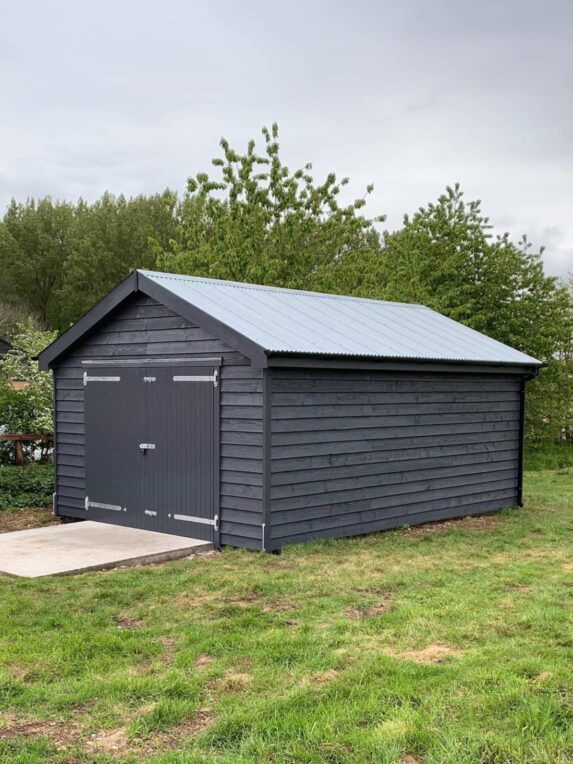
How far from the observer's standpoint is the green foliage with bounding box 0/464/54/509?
11.8 metres

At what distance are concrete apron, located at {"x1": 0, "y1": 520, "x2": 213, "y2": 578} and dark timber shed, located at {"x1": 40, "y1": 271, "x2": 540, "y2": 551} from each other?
33 cm

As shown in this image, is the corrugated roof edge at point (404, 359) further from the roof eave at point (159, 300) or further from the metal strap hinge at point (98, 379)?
the metal strap hinge at point (98, 379)

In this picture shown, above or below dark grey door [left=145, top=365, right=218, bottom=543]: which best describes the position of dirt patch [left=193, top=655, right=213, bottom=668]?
below

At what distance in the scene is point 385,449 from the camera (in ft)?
33.5

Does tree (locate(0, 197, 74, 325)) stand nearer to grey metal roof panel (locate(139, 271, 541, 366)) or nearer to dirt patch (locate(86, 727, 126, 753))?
grey metal roof panel (locate(139, 271, 541, 366))

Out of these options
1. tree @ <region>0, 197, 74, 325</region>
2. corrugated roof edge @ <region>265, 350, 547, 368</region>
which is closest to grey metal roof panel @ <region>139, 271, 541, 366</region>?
corrugated roof edge @ <region>265, 350, 547, 368</region>

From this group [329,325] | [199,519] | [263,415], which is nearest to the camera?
[263,415]

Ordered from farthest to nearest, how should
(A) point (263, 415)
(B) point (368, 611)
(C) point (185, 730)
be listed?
(A) point (263, 415) < (B) point (368, 611) < (C) point (185, 730)

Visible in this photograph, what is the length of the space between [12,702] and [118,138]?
64.8ft

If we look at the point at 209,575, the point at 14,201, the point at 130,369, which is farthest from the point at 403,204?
the point at 14,201

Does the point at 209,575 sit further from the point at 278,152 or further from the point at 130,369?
the point at 278,152

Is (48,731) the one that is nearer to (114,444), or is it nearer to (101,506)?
(114,444)

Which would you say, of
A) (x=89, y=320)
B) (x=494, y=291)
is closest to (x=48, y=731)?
(x=89, y=320)

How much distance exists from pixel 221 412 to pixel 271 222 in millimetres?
15207
